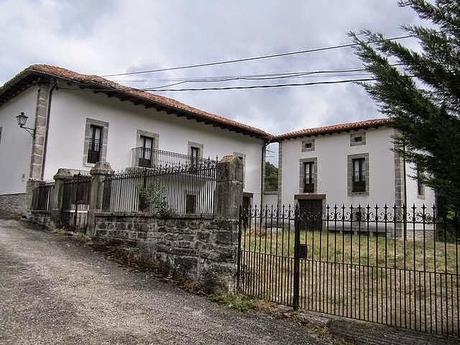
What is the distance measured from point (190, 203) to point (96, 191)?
3878mm

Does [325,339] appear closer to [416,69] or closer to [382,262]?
[416,69]

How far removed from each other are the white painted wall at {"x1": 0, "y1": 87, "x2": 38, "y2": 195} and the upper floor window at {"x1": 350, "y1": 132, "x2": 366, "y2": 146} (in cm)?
1564

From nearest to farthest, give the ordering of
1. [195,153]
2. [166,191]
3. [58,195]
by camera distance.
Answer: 1. [166,191]
2. [58,195]
3. [195,153]

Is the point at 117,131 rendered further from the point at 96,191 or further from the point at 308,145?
the point at 308,145

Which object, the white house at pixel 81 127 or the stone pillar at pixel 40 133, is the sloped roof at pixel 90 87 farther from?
the stone pillar at pixel 40 133

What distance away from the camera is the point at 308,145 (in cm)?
2448

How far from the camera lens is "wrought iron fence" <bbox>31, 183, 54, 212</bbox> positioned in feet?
43.5

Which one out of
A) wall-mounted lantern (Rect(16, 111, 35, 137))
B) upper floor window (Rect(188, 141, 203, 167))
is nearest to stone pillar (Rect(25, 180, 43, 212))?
wall-mounted lantern (Rect(16, 111, 35, 137))

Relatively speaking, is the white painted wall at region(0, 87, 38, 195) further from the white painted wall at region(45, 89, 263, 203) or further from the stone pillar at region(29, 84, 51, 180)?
the white painted wall at region(45, 89, 263, 203)

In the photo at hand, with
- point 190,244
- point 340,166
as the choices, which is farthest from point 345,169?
point 190,244

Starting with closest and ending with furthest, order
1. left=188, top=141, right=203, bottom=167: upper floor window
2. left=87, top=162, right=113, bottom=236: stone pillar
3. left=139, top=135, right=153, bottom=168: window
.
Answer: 1. left=87, top=162, right=113, bottom=236: stone pillar
2. left=139, top=135, right=153, bottom=168: window
3. left=188, top=141, right=203, bottom=167: upper floor window

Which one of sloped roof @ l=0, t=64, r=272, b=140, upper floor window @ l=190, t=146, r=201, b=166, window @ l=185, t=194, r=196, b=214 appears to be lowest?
window @ l=185, t=194, r=196, b=214

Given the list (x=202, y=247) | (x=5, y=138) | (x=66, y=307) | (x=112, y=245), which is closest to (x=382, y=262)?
(x=202, y=247)

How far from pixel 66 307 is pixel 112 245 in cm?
416
